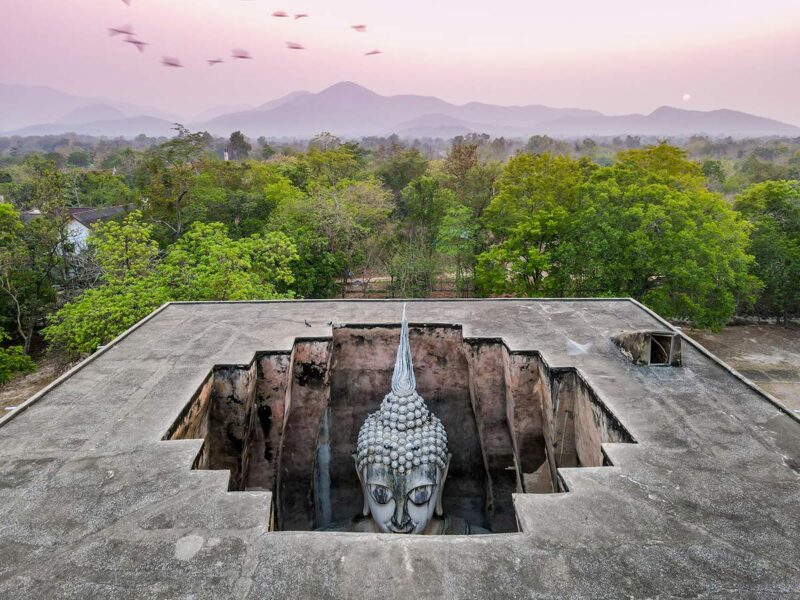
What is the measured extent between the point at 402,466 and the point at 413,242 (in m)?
21.7

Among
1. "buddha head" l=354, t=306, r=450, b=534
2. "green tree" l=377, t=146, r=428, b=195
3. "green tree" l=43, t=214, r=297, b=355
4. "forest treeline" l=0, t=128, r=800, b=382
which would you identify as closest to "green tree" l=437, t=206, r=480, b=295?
"forest treeline" l=0, t=128, r=800, b=382

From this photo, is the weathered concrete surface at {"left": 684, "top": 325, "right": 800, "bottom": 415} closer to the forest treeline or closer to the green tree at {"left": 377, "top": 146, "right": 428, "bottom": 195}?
the forest treeline

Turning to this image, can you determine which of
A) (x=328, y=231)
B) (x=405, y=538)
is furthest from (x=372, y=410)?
(x=328, y=231)

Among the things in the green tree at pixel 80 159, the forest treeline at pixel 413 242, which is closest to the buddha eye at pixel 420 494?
the forest treeline at pixel 413 242

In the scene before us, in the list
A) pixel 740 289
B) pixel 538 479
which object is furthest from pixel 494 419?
pixel 740 289

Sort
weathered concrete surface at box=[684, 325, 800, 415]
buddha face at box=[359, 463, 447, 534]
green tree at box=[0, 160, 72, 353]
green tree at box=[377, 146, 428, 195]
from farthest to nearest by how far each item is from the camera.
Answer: green tree at box=[377, 146, 428, 195]
green tree at box=[0, 160, 72, 353]
weathered concrete surface at box=[684, 325, 800, 415]
buddha face at box=[359, 463, 447, 534]

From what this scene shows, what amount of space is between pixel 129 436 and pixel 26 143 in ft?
671

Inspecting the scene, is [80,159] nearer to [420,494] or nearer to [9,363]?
[9,363]

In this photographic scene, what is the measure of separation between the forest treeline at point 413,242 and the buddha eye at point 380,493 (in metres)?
9.32

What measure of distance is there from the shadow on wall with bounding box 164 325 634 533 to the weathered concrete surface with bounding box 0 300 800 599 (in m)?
0.86

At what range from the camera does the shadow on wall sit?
31.2ft

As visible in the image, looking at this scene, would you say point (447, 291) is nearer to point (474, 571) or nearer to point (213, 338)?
point (213, 338)

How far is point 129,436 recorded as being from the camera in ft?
24.1

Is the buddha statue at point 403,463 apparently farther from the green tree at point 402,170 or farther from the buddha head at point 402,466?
the green tree at point 402,170
